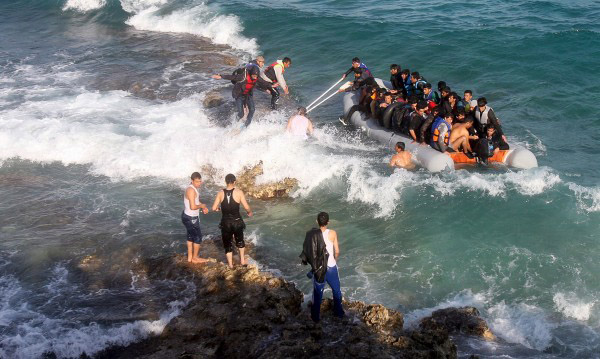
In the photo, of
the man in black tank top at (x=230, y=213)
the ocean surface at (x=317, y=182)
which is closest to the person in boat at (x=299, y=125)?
the ocean surface at (x=317, y=182)

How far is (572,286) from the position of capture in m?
8.88

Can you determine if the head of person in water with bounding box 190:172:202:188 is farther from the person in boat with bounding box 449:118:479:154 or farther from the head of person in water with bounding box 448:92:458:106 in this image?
the head of person in water with bounding box 448:92:458:106

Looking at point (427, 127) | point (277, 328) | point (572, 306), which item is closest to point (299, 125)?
point (427, 127)

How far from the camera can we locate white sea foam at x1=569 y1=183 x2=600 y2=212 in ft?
35.1

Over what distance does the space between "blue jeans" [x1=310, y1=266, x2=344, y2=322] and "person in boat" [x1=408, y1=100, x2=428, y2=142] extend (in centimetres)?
639

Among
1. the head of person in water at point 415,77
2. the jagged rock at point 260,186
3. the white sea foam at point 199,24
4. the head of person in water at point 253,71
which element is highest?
the white sea foam at point 199,24

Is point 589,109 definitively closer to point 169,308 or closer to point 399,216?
point 399,216

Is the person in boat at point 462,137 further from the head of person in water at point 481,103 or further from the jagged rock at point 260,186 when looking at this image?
the jagged rock at point 260,186

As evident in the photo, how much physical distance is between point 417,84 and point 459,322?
7.78 m

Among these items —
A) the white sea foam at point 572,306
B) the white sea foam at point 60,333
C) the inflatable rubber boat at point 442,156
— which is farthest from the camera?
the inflatable rubber boat at point 442,156

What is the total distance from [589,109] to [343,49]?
31.2 feet

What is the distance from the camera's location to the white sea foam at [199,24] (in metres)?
24.4

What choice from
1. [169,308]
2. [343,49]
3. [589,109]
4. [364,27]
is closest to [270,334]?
[169,308]

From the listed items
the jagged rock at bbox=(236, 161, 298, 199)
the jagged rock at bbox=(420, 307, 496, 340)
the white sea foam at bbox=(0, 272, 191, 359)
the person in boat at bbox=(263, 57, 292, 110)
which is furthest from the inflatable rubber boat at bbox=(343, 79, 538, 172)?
the white sea foam at bbox=(0, 272, 191, 359)
